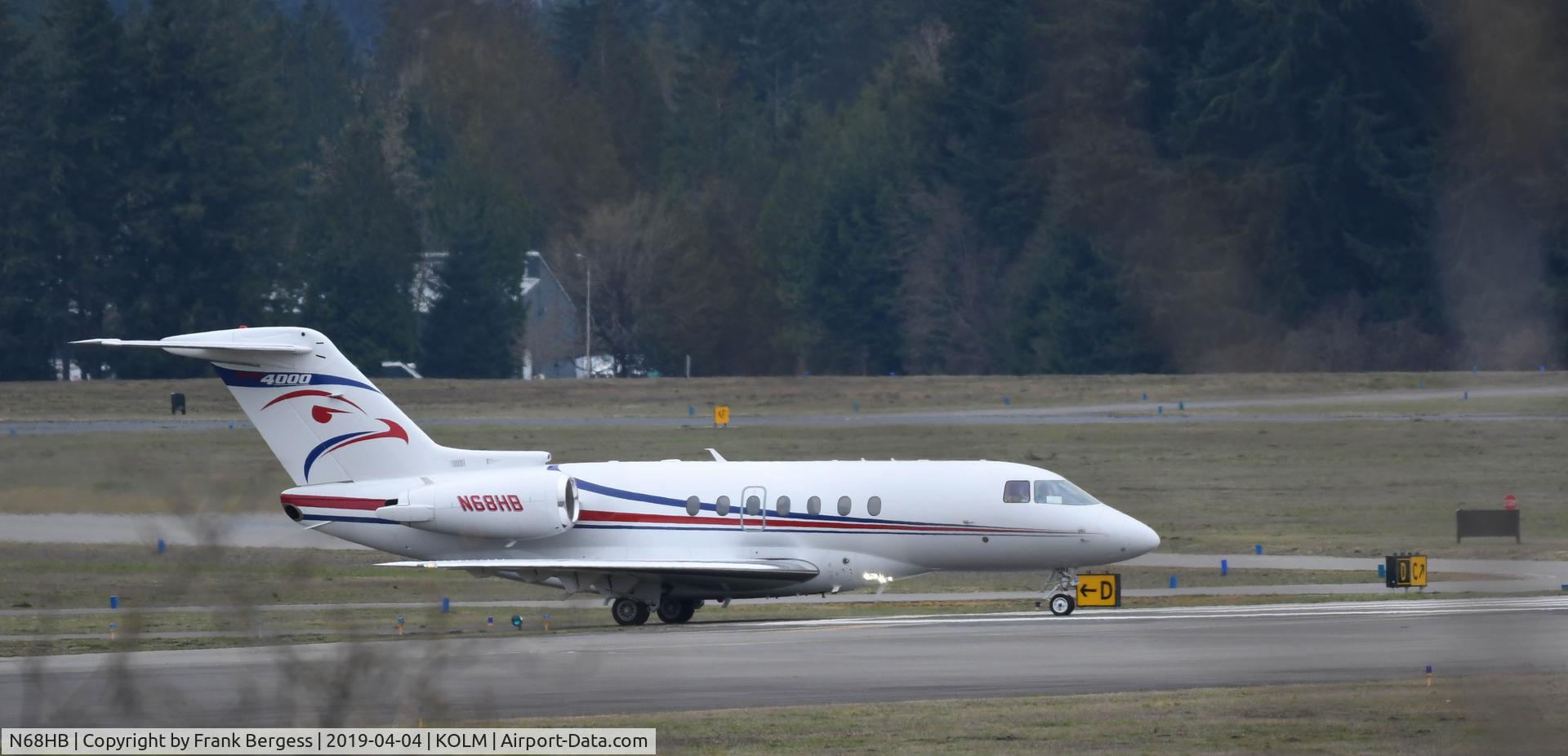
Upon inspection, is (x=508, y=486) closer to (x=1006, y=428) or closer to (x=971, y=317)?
(x=1006, y=428)

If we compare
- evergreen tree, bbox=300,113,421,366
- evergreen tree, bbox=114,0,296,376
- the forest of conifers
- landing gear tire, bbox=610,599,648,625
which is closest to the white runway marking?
landing gear tire, bbox=610,599,648,625

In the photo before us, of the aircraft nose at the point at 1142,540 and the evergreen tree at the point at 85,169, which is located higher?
the evergreen tree at the point at 85,169

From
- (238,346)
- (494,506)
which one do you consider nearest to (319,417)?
(238,346)

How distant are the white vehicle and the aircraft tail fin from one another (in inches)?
0.9

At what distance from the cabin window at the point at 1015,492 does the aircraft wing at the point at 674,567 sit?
2897 mm

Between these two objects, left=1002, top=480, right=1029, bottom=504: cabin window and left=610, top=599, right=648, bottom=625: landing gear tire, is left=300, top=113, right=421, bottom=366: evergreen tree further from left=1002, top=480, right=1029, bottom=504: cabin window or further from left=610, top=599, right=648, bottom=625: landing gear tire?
left=1002, top=480, right=1029, bottom=504: cabin window

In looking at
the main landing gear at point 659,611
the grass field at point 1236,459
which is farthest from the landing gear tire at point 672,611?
the grass field at point 1236,459

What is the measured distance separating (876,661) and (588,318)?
74708 mm

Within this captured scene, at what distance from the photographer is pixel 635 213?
98938mm

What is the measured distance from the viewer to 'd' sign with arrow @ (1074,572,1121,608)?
93.7 feet

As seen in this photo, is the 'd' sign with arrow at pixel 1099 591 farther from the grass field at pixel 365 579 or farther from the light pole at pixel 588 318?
the light pole at pixel 588 318

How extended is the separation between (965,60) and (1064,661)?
77.9 metres

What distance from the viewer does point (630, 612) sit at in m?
28.3
